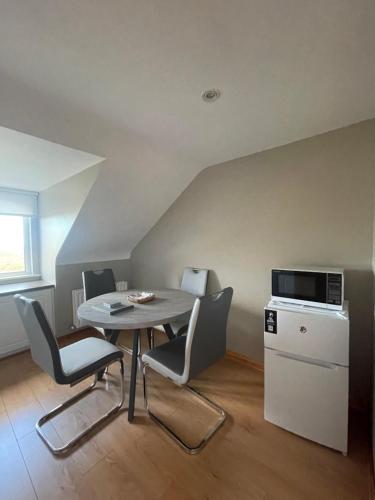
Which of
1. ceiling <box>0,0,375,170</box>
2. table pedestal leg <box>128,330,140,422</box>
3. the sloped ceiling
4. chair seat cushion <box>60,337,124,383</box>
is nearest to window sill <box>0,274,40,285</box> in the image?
chair seat cushion <box>60,337,124,383</box>

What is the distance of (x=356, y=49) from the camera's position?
3.16ft

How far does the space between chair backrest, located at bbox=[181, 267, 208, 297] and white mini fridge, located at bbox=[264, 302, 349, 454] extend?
104 cm

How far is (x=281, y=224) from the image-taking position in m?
2.00

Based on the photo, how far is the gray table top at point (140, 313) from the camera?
142 cm

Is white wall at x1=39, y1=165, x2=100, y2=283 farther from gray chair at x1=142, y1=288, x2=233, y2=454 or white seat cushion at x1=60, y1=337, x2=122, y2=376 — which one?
gray chair at x1=142, y1=288, x2=233, y2=454

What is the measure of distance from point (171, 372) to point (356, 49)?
77.7 inches

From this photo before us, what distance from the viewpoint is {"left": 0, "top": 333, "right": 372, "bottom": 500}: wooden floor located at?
44.4 inches

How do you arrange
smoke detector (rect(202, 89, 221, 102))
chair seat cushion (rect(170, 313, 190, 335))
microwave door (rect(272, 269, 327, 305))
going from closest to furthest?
smoke detector (rect(202, 89, 221, 102)), microwave door (rect(272, 269, 327, 305)), chair seat cushion (rect(170, 313, 190, 335))

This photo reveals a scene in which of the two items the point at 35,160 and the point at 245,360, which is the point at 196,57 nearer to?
the point at 35,160

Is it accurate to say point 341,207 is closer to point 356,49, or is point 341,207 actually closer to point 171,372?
point 356,49

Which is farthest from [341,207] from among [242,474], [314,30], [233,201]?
[242,474]

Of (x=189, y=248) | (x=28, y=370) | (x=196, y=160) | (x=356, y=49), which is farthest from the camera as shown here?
(x=189, y=248)

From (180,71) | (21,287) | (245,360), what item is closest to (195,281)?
(245,360)

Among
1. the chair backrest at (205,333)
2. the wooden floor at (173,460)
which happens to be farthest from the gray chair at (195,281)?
the wooden floor at (173,460)
